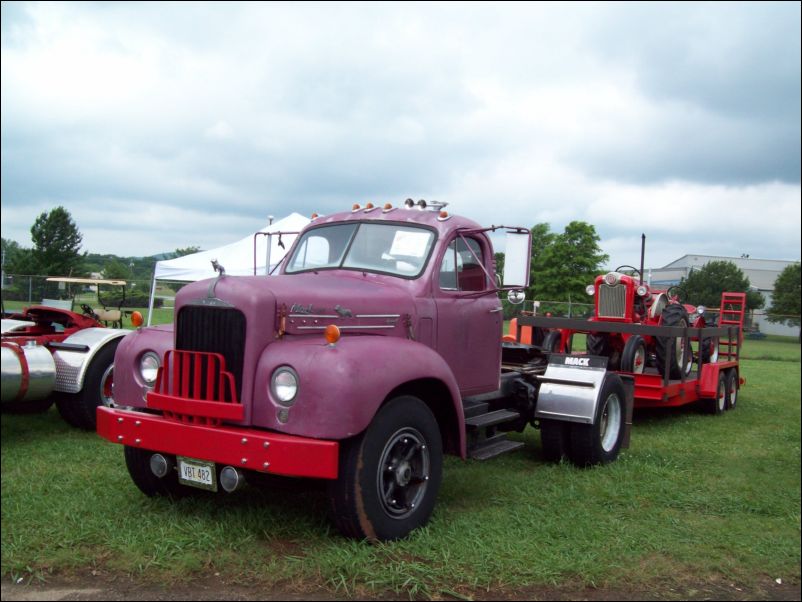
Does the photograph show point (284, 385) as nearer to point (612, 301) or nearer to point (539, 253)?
point (612, 301)

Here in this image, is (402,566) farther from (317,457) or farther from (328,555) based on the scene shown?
(317,457)

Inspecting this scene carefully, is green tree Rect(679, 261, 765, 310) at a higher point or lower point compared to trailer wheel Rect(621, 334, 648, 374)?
higher

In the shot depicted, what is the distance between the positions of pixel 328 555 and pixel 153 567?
97 cm

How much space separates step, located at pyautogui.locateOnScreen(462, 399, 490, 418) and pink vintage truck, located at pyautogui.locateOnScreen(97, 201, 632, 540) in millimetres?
15

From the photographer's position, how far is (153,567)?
13.0 ft

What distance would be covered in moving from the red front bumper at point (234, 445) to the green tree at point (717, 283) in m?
11.8

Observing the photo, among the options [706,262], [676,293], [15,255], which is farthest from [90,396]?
[706,262]

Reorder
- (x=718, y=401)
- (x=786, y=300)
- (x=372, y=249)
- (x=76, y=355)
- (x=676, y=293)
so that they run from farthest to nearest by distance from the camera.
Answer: (x=676, y=293) → (x=786, y=300) → (x=718, y=401) → (x=76, y=355) → (x=372, y=249)

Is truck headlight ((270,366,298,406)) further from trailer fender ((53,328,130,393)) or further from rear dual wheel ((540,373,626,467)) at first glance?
trailer fender ((53,328,130,393))

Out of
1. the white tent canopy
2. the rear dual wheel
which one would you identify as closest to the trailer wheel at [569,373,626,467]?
the rear dual wheel

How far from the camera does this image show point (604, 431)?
7141 millimetres

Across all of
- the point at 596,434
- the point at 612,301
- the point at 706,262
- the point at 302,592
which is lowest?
the point at 302,592

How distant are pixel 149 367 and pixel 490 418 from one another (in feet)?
8.85

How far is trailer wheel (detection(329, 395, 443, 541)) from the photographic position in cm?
424
